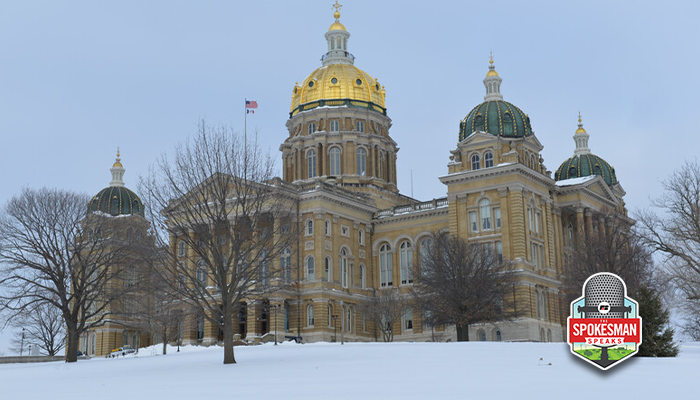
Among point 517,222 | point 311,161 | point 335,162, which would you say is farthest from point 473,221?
point 311,161

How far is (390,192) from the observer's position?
81.7 metres

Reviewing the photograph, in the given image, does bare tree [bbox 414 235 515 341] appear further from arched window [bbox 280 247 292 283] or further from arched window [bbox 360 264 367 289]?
arched window [bbox 360 264 367 289]

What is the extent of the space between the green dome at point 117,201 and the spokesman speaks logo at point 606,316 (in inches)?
3185

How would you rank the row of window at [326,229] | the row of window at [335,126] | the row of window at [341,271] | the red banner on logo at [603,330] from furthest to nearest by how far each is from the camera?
the row of window at [335,126], the row of window at [326,229], the row of window at [341,271], the red banner on logo at [603,330]

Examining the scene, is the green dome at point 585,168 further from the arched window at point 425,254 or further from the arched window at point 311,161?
the arched window at point 311,161

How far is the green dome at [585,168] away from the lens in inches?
3145

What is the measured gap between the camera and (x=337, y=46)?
88.2 meters

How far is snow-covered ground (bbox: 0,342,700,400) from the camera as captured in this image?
17188mm

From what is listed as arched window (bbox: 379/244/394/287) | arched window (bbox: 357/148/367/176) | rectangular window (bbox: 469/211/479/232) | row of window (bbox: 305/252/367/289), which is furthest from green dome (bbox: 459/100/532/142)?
arched window (bbox: 357/148/367/176)

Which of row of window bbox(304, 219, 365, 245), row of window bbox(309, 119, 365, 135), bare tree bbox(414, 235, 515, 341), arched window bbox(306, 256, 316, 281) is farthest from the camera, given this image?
row of window bbox(309, 119, 365, 135)

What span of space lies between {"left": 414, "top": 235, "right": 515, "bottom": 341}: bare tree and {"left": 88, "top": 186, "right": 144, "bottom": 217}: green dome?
4200cm

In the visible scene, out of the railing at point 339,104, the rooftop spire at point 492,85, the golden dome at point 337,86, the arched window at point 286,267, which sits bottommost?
the arched window at point 286,267

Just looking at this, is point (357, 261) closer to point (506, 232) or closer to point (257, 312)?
point (257, 312)

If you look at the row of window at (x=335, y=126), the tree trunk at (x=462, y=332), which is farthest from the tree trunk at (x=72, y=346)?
the row of window at (x=335, y=126)
